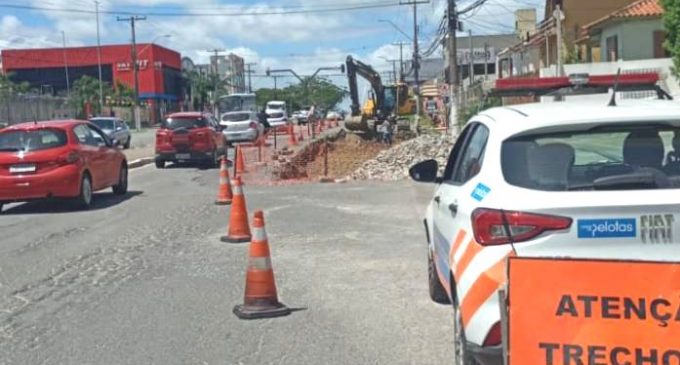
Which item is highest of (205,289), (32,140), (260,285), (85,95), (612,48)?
(85,95)

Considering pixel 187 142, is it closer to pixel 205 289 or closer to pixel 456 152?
pixel 205 289

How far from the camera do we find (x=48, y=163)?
1579 centimetres

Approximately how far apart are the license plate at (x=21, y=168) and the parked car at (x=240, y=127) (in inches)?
990

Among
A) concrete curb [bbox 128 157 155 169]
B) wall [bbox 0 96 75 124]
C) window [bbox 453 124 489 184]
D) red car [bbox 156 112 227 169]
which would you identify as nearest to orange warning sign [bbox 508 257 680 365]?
window [bbox 453 124 489 184]

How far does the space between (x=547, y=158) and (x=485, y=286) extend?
2.54 ft

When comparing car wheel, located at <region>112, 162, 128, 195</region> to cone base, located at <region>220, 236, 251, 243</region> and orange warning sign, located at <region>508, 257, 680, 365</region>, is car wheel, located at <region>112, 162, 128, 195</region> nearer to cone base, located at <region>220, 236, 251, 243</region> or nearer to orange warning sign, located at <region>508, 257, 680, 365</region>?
cone base, located at <region>220, 236, 251, 243</region>

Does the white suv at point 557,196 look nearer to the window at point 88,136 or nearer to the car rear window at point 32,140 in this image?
the car rear window at point 32,140

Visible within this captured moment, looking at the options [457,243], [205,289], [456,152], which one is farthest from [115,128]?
[457,243]

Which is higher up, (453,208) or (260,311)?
(453,208)

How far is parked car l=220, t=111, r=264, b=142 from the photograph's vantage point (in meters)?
41.4

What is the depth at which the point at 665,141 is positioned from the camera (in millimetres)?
5098

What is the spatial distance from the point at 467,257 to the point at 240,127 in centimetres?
3687

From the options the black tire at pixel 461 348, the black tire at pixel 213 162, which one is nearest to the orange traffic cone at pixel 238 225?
the black tire at pixel 461 348

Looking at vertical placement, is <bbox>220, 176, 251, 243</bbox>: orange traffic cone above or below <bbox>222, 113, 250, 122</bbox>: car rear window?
below
